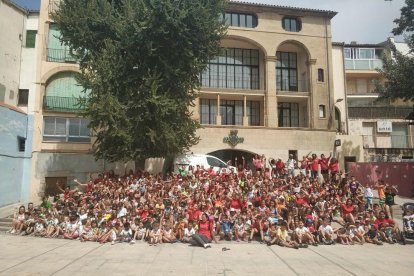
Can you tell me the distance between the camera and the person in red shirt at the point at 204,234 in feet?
42.9

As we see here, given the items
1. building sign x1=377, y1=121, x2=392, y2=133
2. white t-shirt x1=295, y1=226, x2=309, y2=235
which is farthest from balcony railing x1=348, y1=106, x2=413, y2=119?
white t-shirt x1=295, y1=226, x2=309, y2=235

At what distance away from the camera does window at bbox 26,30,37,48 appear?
26108mm

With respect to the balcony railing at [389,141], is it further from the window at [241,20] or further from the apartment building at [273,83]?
the window at [241,20]

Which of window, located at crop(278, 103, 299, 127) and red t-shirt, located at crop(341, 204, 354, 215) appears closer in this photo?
red t-shirt, located at crop(341, 204, 354, 215)

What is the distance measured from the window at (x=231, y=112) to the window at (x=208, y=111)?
710 mm

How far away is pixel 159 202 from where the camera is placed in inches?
628

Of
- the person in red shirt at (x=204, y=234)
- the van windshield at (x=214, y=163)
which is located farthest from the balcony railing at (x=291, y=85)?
the person in red shirt at (x=204, y=234)

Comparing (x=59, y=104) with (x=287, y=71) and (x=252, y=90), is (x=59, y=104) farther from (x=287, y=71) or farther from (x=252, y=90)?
(x=287, y=71)

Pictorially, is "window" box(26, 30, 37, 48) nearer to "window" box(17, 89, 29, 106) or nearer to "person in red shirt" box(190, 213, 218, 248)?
"window" box(17, 89, 29, 106)

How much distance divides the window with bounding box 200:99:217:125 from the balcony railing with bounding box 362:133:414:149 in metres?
14.4

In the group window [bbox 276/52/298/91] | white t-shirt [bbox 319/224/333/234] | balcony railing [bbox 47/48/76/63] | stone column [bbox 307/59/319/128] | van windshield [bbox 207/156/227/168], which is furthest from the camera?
window [bbox 276/52/298/91]

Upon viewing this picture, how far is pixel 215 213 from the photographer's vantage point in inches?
585

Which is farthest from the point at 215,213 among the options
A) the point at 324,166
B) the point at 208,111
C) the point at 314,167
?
the point at 208,111

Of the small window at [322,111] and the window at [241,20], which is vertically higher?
the window at [241,20]
